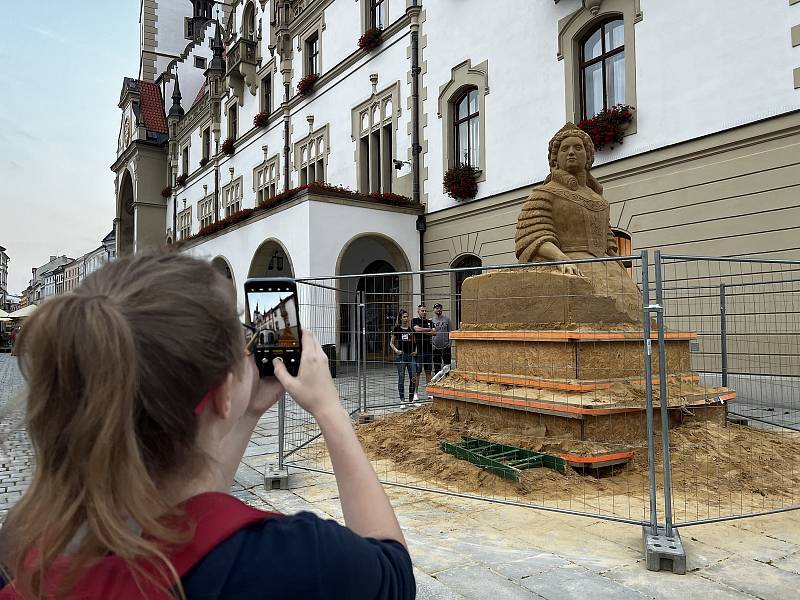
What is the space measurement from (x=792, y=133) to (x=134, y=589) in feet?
34.6

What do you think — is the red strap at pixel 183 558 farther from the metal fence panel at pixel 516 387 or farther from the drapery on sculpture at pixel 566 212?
the drapery on sculpture at pixel 566 212

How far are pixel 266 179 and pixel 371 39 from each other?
895 centimetres

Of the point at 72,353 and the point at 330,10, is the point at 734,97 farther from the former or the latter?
the point at 330,10

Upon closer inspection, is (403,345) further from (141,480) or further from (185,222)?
(185,222)

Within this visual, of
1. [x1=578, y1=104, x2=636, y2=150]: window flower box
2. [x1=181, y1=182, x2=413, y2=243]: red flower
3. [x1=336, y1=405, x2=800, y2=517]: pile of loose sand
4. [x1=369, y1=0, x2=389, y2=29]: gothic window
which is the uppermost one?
[x1=369, y1=0, x2=389, y2=29]: gothic window

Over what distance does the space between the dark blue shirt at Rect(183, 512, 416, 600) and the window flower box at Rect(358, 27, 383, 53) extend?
18.8m

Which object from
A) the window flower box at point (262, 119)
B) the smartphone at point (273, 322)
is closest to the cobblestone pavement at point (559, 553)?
the smartphone at point (273, 322)

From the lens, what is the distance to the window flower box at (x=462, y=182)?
14.8m

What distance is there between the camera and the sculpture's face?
6590 millimetres

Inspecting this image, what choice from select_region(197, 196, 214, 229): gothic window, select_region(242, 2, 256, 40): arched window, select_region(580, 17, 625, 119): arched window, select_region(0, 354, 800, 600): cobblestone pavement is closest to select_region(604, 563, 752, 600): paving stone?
select_region(0, 354, 800, 600): cobblestone pavement

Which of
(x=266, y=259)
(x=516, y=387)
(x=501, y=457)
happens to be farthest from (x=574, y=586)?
(x=266, y=259)

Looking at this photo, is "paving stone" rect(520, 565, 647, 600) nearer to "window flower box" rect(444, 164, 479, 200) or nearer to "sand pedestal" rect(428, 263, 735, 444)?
"sand pedestal" rect(428, 263, 735, 444)

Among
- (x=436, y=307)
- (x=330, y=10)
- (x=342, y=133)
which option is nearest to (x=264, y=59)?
(x=330, y=10)

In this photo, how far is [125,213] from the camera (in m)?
42.5
